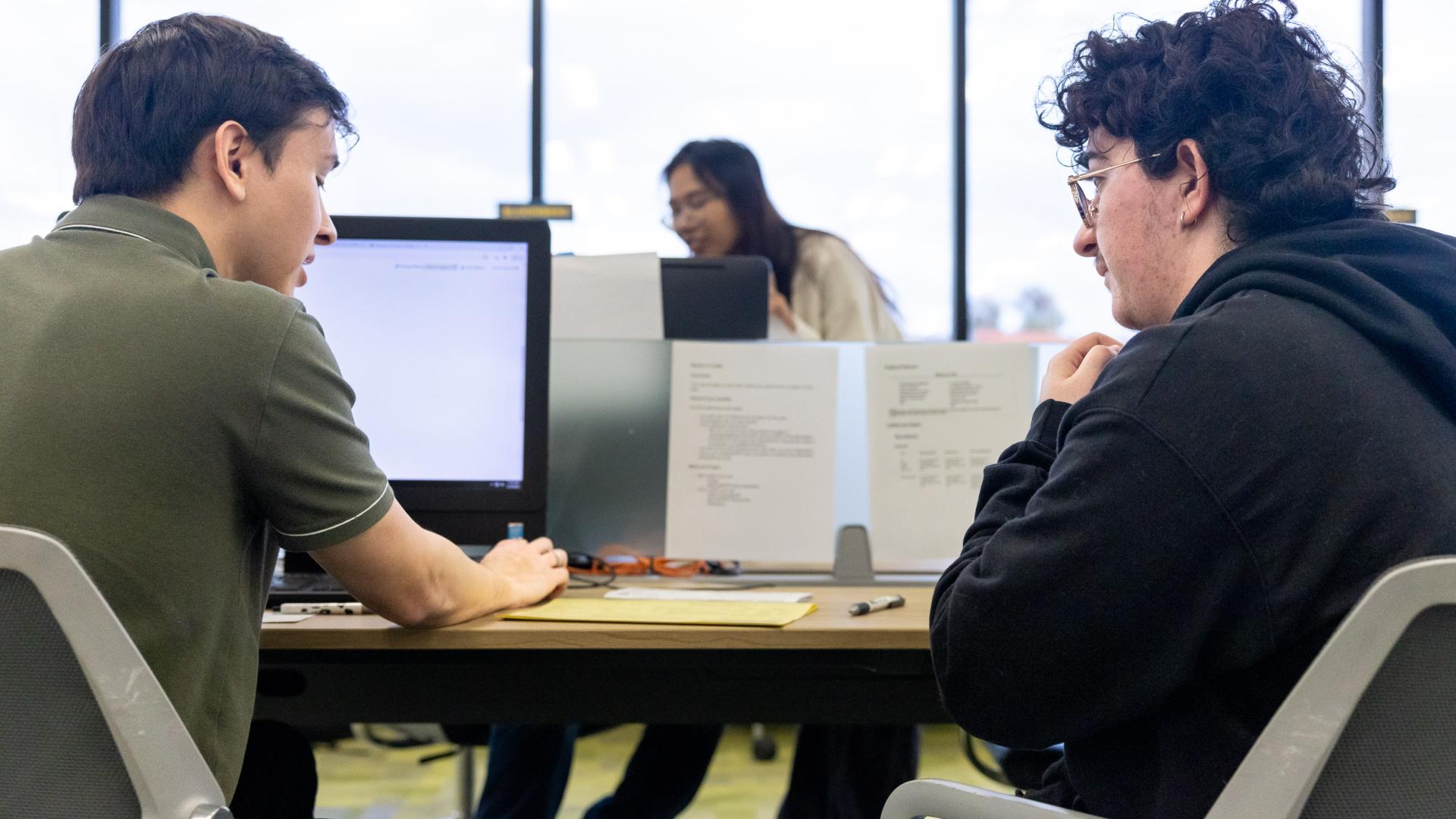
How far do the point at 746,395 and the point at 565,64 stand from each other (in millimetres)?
3085

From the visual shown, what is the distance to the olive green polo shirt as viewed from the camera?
0.87m

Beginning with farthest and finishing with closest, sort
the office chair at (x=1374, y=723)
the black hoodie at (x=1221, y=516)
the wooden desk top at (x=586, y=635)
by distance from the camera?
the wooden desk top at (x=586, y=635), the black hoodie at (x=1221, y=516), the office chair at (x=1374, y=723)

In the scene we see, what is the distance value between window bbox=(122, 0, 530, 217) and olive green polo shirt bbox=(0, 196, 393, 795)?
3.38 m

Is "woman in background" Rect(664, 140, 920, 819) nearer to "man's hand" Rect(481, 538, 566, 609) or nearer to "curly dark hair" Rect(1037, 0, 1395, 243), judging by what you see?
"man's hand" Rect(481, 538, 566, 609)

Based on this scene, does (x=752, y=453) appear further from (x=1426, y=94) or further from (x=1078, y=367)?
(x=1426, y=94)

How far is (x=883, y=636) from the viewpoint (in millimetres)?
1201

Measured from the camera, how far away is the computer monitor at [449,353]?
4.96 feet

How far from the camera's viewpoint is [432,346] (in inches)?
60.0

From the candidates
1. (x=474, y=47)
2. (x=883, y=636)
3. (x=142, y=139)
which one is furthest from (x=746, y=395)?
(x=474, y=47)

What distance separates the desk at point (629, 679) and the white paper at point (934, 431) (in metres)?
0.15

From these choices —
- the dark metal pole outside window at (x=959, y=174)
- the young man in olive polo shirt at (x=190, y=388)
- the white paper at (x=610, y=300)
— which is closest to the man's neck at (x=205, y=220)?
the young man in olive polo shirt at (x=190, y=388)

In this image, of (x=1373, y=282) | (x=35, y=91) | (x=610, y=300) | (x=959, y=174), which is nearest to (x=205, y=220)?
(x=610, y=300)

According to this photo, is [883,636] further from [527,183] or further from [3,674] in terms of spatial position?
[527,183]

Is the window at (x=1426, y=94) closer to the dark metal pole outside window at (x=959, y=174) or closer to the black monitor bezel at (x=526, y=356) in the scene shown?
the dark metal pole outside window at (x=959, y=174)
